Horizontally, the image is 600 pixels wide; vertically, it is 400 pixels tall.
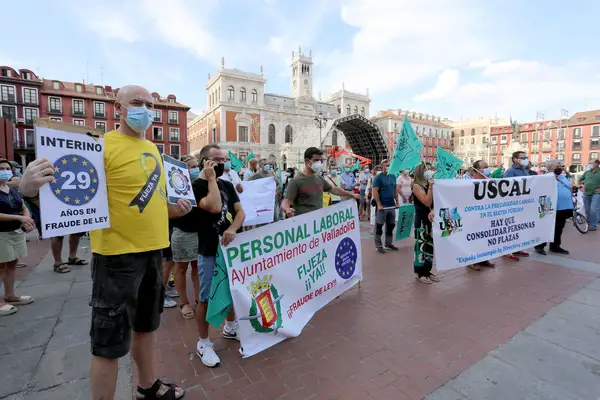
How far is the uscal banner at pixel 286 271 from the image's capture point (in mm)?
2678

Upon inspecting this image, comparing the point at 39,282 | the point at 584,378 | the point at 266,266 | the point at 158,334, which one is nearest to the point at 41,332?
the point at 158,334

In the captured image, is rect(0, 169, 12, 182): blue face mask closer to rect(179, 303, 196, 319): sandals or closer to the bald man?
rect(179, 303, 196, 319): sandals

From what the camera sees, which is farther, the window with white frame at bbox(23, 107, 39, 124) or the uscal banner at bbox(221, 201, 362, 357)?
the window with white frame at bbox(23, 107, 39, 124)

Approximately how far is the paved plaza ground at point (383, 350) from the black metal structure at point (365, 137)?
43800 millimetres

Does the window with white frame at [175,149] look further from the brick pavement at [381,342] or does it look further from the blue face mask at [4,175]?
the brick pavement at [381,342]

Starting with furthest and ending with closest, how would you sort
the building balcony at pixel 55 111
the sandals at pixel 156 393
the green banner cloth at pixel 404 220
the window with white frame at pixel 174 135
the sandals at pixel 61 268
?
1. the window with white frame at pixel 174 135
2. the building balcony at pixel 55 111
3. the green banner cloth at pixel 404 220
4. the sandals at pixel 61 268
5. the sandals at pixel 156 393

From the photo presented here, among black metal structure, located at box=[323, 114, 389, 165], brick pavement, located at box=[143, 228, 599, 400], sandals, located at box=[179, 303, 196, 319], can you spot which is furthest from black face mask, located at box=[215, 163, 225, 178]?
black metal structure, located at box=[323, 114, 389, 165]

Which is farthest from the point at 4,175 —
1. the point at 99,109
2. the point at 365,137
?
the point at 365,137

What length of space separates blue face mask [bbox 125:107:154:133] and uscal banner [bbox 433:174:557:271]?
3.85 meters

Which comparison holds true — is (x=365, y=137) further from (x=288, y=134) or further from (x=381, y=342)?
(x=381, y=342)

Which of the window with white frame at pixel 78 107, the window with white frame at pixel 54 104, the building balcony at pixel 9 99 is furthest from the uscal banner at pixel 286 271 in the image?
the building balcony at pixel 9 99

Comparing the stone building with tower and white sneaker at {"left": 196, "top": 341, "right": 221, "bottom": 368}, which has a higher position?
the stone building with tower

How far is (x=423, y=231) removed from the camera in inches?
188

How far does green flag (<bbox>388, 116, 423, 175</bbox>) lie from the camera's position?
546 cm
